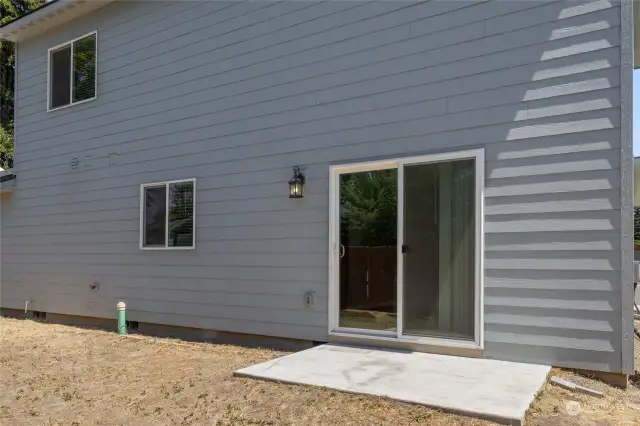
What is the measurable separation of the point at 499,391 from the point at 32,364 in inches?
177

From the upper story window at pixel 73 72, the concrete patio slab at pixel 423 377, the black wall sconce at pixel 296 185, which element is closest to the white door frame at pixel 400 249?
the concrete patio slab at pixel 423 377

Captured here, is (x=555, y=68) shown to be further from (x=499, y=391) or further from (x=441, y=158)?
(x=499, y=391)

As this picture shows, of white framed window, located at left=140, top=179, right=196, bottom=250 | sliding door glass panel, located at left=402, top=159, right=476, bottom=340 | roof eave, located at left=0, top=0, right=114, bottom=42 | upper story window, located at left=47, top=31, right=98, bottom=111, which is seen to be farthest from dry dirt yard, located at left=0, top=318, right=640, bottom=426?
roof eave, located at left=0, top=0, right=114, bottom=42

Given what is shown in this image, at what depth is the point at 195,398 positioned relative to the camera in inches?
158

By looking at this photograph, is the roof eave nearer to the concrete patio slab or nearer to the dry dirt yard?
the dry dirt yard

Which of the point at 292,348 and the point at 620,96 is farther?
the point at 292,348

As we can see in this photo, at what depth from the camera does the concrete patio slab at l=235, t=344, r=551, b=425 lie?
3.45 meters

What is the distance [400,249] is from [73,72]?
6196mm

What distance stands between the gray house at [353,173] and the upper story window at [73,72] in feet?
0.15

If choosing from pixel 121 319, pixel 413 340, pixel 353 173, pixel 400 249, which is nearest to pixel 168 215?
pixel 121 319

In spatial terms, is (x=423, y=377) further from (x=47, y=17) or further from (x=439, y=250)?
(x=47, y=17)

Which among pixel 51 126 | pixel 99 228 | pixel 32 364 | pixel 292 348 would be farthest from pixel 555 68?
pixel 51 126

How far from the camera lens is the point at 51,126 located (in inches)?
340

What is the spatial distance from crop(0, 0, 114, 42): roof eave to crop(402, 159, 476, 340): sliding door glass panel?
568 centimetres
